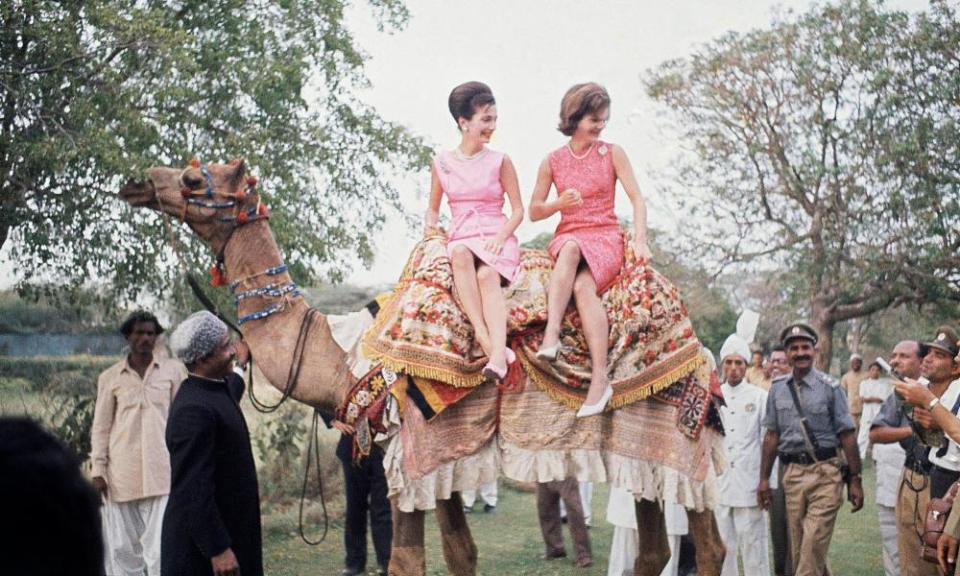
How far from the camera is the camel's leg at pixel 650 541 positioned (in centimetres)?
646

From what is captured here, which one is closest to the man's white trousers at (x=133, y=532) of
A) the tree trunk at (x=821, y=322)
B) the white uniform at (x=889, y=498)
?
the white uniform at (x=889, y=498)

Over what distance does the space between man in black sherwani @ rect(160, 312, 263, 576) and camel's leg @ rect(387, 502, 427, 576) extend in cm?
103

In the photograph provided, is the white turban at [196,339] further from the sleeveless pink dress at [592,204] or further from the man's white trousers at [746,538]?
the man's white trousers at [746,538]

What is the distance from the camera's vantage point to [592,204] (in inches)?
239

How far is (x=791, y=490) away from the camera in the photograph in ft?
28.5

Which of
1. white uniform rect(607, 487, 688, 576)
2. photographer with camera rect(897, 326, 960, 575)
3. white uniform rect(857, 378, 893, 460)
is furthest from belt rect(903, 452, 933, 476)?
white uniform rect(857, 378, 893, 460)

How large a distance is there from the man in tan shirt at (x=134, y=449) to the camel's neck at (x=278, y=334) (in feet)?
6.22

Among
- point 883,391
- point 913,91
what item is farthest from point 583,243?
point 913,91

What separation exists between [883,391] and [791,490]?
30.1ft

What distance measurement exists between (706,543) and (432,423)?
68.9 inches

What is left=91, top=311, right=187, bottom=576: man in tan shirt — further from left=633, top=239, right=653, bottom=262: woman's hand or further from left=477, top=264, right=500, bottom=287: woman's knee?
left=633, top=239, right=653, bottom=262: woman's hand

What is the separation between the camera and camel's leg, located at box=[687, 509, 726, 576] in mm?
6262

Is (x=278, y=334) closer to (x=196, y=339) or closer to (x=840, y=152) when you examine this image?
(x=196, y=339)

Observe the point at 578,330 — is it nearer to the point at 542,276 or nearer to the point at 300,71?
the point at 542,276
